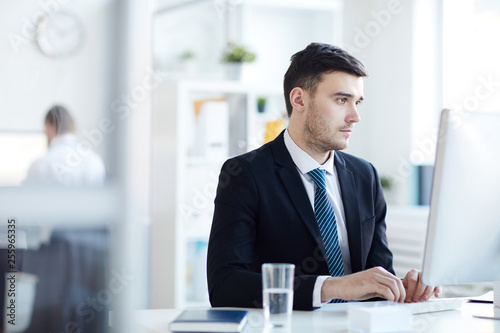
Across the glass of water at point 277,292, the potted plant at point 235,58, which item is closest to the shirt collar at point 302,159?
the glass of water at point 277,292

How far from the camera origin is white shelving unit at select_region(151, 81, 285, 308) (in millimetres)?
3553

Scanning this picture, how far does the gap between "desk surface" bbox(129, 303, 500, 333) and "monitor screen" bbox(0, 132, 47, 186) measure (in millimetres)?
727

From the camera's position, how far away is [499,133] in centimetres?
126

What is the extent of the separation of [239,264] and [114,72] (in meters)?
1.14

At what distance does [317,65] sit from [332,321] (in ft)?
2.91

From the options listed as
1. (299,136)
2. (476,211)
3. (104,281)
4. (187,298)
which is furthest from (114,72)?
(187,298)

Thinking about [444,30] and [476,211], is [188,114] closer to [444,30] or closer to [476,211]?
[444,30]

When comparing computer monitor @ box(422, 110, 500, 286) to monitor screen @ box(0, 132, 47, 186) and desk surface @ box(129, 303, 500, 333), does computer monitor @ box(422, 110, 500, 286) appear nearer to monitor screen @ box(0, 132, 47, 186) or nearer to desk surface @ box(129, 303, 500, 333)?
desk surface @ box(129, 303, 500, 333)

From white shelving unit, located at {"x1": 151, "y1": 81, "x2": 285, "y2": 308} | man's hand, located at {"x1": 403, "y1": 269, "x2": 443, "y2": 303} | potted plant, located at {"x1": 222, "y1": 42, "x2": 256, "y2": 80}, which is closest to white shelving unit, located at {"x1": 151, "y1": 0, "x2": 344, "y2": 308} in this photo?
white shelving unit, located at {"x1": 151, "y1": 81, "x2": 285, "y2": 308}

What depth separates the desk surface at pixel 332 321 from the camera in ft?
3.97

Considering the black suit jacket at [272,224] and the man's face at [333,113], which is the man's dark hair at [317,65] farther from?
the black suit jacket at [272,224]

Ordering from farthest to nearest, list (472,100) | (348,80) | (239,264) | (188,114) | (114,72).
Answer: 1. (188,114)
2. (472,100)
3. (348,80)
4. (239,264)
5. (114,72)

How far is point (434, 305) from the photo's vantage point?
1.43 metres

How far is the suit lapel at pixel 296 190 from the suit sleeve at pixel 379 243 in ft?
0.87
